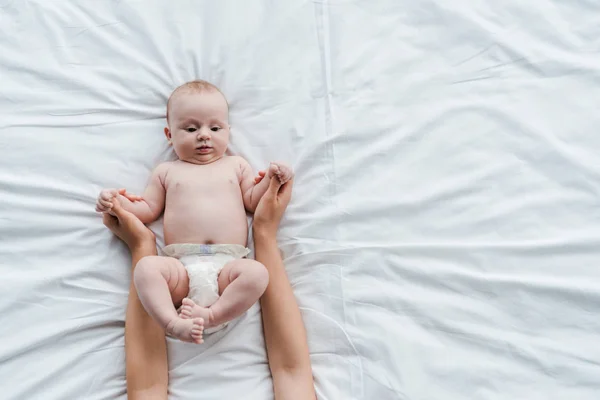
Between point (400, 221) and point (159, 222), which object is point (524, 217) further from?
point (159, 222)

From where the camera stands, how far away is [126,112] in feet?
4.21

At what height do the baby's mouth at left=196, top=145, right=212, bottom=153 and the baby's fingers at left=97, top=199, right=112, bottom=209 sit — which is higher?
the baby's mouth at left=196, top=145, right=212, bottom=153

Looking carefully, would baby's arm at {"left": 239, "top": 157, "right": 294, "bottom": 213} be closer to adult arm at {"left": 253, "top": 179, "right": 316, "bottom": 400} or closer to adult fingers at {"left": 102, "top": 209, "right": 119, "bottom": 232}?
adult arm at {"left": 253, "top": 179, "right": 316, "bottom": 400}

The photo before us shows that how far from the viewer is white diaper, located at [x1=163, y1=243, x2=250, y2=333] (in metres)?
1.10

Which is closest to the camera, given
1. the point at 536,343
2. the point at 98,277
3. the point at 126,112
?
the point at 536,343

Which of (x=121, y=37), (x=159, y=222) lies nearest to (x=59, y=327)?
(x=159, y=222)

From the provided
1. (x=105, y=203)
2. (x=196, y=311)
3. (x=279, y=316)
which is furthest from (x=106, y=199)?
(x=279, y=316)

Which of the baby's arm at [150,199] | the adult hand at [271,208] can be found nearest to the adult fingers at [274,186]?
the adult hand at [271,208]

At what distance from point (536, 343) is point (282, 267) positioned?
47cm

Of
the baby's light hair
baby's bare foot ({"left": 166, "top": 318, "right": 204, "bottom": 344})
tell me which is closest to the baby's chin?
the baby's light hair

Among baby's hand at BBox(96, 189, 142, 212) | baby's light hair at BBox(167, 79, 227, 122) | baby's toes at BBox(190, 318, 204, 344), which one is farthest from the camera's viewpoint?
baby's light hair at BBox(167, 79, 227, 122)

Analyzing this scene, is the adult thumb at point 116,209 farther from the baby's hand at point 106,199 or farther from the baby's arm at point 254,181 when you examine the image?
the baby's arm at point 254,181

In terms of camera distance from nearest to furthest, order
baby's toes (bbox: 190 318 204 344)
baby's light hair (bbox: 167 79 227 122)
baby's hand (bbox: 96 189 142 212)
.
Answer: baby's toes (bbox: 190 318 204 344) → baby's hand (bbox: 96 189 142 212) → baby's light hair (bbox: 167 79 227 122)

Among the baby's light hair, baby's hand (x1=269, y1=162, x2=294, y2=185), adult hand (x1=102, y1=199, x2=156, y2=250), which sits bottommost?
adult hand (x1=102, y1=199, x2=156, y2=250)
